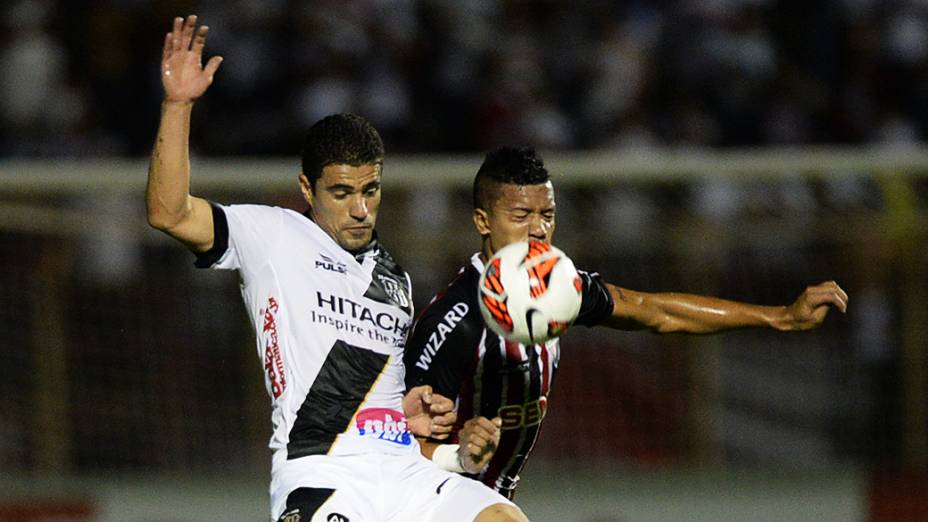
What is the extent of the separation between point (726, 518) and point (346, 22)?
4456mm

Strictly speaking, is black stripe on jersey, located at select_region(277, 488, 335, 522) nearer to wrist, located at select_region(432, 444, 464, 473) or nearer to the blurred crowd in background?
wrist, located at select_region(432, 444, 464, 473)

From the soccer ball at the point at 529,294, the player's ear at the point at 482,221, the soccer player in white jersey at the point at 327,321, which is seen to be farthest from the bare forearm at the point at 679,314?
the soccer player in white jersey at the point at 327,321

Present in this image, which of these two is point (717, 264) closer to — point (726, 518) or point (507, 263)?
point (726, 518)

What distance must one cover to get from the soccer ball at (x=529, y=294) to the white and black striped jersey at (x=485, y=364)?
473mm

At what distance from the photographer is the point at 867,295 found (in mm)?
9188

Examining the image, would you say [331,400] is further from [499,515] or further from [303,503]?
[499,515]

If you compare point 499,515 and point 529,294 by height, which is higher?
point 529,294

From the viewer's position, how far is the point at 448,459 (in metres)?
5.44

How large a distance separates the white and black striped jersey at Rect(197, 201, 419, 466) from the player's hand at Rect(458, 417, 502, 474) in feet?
0.72

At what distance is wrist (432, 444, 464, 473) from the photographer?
5.43 m

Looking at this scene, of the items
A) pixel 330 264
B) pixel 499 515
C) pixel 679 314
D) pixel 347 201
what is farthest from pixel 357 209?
pixel 679 314

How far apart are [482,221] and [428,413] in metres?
0.82

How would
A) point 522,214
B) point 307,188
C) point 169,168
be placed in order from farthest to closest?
point 522,214 < point 307,188 < point 169,168

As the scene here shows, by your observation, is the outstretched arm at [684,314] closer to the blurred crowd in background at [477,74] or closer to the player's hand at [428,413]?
the player's hand at [428,413]
